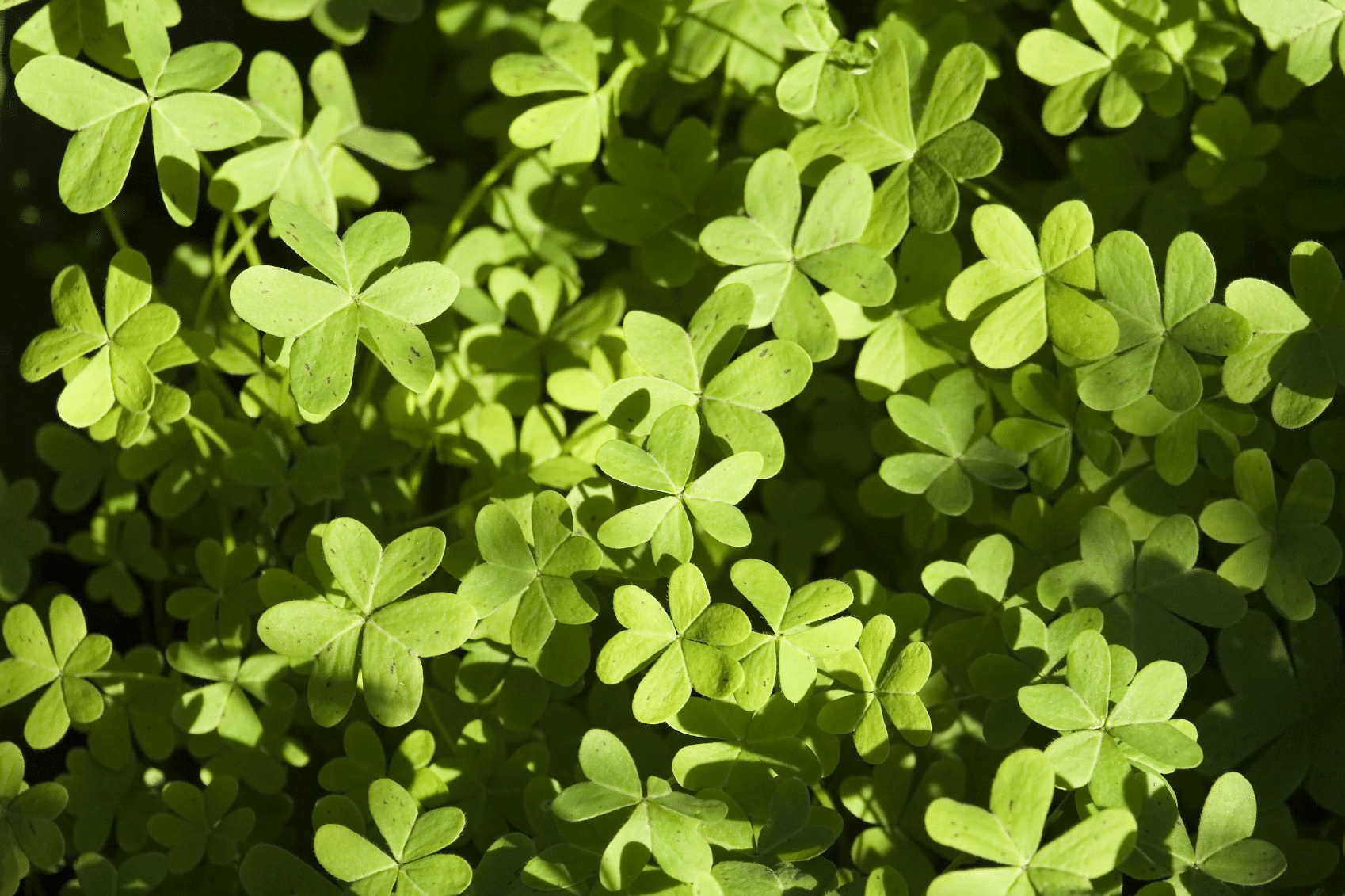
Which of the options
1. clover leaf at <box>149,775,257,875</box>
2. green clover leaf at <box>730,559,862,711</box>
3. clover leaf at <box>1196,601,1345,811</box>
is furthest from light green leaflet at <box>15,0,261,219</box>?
clover leaf at <box>1196,601,1345,811</box>

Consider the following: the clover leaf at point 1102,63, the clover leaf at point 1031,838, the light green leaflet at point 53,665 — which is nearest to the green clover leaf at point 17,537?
the light green leaflet at point 53,665

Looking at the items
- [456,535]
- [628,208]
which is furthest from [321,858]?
[628,208]

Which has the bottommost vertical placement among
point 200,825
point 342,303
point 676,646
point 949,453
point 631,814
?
point 200,825

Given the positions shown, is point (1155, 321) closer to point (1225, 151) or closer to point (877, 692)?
point (1225, 151)

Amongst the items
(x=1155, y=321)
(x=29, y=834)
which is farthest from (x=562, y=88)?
(x=29, y=834)

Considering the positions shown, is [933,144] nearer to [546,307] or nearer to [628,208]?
[628,208]

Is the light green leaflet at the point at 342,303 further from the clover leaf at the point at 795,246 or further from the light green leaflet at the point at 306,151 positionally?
the clover leaf at the point at 795,246
